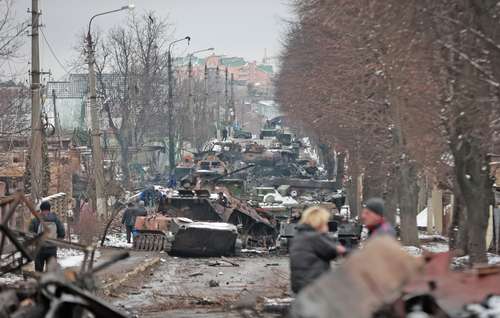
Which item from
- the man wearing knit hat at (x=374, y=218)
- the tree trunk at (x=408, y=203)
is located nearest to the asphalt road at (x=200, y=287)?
the man wearing knit hat at (x=374, y=218)

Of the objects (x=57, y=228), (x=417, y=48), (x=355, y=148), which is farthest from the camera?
(x=355, y=148)

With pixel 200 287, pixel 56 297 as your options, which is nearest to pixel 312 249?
pixel 56 297

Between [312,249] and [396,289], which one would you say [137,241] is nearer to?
[312,249]

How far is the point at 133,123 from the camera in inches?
3009

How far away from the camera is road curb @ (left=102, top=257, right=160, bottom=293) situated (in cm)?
2015

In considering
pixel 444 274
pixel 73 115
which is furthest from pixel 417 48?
pixel 73 115

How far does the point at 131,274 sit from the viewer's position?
23156 millimetres

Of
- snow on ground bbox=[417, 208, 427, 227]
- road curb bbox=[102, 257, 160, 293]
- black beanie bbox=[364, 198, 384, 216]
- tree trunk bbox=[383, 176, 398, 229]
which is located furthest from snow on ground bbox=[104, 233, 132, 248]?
black beanie bbox=[364, 198, 384, 216]

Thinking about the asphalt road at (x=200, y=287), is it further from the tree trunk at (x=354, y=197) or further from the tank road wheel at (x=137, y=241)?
the tree trunk at (x=354, y=197)

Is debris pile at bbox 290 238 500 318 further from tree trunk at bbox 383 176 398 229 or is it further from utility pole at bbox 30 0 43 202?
tree trunk at bbox 383 176 398 229

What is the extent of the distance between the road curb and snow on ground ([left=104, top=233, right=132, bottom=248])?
22.0 feet

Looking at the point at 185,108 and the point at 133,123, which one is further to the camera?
the point at 185,108

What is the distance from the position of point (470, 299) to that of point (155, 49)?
230 feet

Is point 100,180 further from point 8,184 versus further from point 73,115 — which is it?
point 73,115
